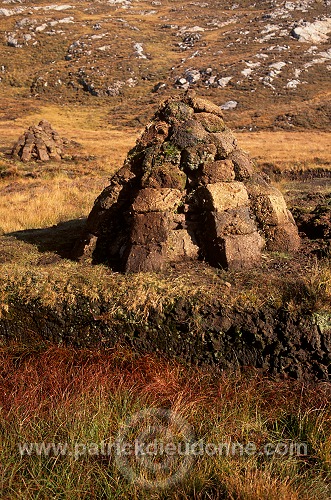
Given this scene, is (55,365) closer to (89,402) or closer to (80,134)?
(89,402)

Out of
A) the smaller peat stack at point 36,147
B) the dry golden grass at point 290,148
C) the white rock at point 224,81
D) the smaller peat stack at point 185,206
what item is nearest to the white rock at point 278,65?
the white rock at point 224,81

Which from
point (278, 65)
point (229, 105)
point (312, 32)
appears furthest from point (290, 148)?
point (312, 32)

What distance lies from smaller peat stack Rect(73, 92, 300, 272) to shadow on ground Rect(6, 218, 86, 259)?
2.09ft

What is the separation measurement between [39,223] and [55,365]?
21.1 feet


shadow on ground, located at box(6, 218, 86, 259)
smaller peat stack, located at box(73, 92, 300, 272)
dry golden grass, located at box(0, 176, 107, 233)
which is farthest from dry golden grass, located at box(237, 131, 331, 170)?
smaller peat stack, located at box(73, 92, 300, 272)

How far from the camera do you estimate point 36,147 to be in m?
22.8

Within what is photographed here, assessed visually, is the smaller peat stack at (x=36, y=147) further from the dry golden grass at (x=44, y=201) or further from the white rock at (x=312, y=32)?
the white rock at (x=312, y=32)

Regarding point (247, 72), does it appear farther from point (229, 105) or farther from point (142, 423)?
point (142, 423)

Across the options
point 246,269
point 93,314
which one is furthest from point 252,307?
point 93,314

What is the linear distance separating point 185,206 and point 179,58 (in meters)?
68.2

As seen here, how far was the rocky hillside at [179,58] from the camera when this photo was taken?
48.5 m

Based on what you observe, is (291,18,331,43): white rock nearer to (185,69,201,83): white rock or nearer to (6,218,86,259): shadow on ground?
(185,69,201,83): white rock

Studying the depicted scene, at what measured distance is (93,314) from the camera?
14.6ft

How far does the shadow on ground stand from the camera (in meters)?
6.52
